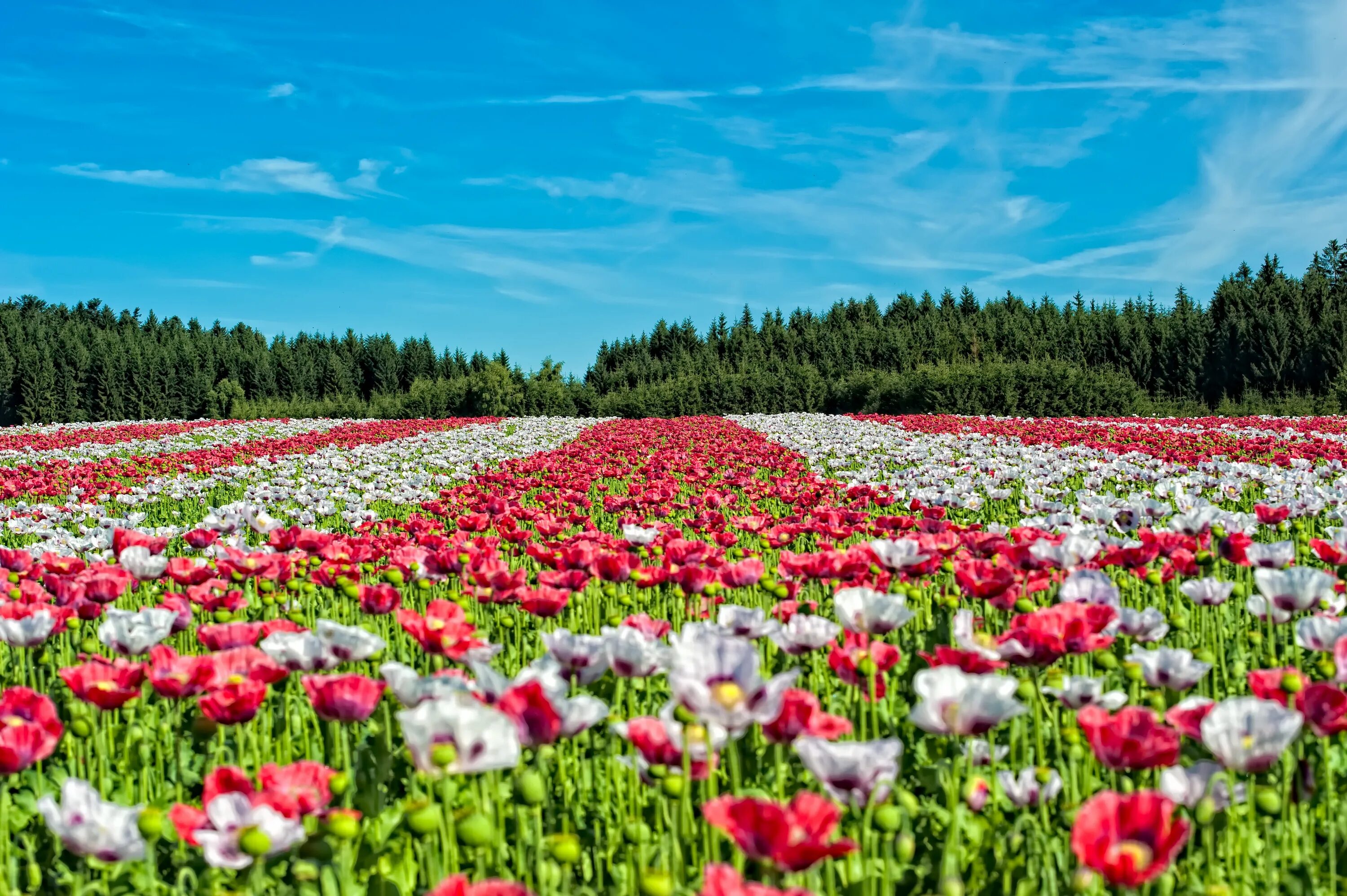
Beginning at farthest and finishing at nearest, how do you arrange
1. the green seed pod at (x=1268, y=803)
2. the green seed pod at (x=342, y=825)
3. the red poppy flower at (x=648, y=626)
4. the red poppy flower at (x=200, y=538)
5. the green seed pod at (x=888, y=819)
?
the red poppy flower at (x=200, y=538)
the red poppy flower at (x=648, y=626)
the green seed pod at (x=1268, y=803)
the green seed pod at (x=888, y=819)
the green seed pod at (x=342, y=825)

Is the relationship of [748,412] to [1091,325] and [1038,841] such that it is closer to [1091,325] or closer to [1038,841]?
[1091,325]

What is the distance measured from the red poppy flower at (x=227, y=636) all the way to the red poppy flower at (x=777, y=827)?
1.61m

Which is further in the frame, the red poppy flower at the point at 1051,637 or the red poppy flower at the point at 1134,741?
the red poppy flower at the point at 1051,637

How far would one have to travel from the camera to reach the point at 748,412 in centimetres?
3834

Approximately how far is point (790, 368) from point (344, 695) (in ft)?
129

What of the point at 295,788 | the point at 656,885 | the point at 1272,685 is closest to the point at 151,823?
the point at 295,788

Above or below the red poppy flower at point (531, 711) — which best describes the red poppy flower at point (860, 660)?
below

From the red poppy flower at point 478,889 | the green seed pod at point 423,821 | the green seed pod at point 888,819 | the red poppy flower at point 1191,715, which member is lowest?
the green seed pod at point 888,819

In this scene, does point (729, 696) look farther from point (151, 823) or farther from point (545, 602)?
point (545, 602)

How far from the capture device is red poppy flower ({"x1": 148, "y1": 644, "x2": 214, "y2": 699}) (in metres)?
1.94

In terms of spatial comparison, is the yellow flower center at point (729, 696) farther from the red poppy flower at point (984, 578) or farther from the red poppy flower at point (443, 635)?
the red poppy flower at point (984, 578)

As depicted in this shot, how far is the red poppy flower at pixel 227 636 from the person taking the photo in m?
2.31

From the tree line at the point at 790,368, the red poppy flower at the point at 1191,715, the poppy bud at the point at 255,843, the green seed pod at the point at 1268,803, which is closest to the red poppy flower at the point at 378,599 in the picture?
the poppy bud at the point at 255,843

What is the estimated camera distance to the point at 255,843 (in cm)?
135
